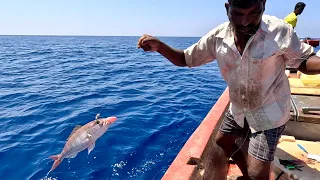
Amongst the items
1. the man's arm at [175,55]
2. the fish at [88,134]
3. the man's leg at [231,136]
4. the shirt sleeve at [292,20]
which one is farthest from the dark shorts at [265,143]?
the shirt sleeve at [292,20]

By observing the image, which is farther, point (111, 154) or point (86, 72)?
point (86, 72)

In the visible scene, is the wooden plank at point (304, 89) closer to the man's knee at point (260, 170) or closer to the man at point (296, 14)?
the man's knee at point (260, 170)

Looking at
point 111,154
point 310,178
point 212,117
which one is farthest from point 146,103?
point 310,178

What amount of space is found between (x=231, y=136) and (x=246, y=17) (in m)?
1.34

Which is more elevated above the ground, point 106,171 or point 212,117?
point 212,117

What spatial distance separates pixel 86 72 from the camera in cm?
1486

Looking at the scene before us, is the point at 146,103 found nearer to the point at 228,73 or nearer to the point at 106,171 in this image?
the point at 106,171

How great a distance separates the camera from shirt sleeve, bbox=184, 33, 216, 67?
8.07 feet

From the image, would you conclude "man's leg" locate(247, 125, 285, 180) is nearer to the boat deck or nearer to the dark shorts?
the dark shorts

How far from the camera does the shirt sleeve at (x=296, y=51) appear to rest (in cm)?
204

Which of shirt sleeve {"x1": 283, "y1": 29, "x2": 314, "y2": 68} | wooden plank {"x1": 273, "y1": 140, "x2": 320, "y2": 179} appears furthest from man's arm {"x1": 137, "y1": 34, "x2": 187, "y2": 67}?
wooden plank {"x1": 273, "y1": 140, "x2": 320, "y2": 179}

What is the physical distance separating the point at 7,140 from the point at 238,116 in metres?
5.59

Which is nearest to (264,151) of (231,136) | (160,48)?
(231,136)

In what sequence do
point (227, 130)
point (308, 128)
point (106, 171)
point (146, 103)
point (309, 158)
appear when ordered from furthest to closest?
point (146, 103)
point (106, 171)
point (308, 128)
point (309, 158)
point (227, 130)
